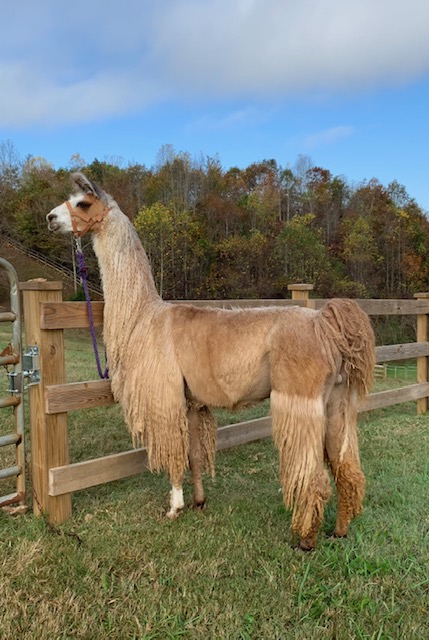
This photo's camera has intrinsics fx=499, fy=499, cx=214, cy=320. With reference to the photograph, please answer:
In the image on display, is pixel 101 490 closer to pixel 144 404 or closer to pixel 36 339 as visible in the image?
pixel 144 404

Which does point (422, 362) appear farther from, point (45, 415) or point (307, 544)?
point (45, 415)

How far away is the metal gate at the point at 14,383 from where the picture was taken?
355cm

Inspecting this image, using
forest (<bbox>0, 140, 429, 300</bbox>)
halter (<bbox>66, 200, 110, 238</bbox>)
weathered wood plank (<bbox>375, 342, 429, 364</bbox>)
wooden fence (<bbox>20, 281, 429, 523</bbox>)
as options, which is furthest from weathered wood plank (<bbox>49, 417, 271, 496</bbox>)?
forest (<bbox>0, 140, 429, 300</bbox>)

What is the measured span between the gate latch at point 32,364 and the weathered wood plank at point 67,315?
199mm

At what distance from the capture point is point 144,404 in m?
3.62

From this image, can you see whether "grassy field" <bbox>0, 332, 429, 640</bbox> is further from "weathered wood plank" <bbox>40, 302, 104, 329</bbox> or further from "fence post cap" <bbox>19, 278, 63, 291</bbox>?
"fence post cap" <bbox>19, 278, 63, 291</bbox>

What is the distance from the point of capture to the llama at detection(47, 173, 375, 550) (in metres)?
3.11

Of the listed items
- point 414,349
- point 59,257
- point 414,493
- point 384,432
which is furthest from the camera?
point 59,257

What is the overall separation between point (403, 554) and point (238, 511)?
119 centimetres

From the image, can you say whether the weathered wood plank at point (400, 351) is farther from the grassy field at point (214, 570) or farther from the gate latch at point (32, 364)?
the gate latch at point (32, 364)

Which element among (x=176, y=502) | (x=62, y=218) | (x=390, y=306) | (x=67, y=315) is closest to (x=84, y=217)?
(x=62, y=218)

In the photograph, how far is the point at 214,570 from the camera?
2.90 metres

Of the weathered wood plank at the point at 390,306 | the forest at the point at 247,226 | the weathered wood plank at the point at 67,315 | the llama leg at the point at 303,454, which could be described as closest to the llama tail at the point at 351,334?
the llama leg at the point at 303,454

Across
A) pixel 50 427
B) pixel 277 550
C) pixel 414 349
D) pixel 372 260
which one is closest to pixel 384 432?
pixel 414 349
